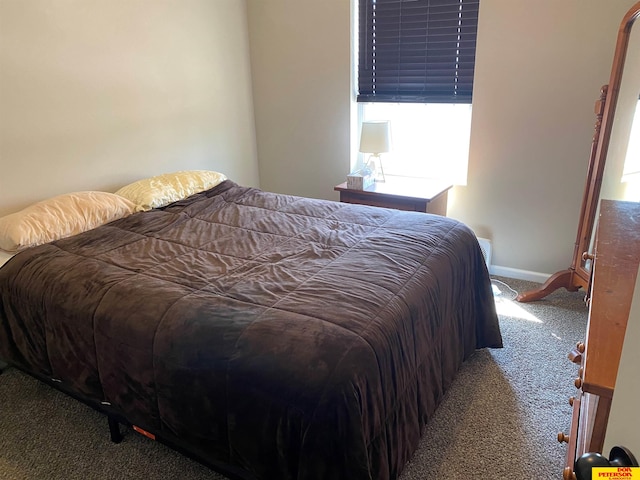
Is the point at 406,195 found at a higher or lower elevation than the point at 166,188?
lower

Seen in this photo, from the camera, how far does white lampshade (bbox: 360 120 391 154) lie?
3209 millimetres

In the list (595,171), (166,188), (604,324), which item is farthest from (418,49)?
(604,324)

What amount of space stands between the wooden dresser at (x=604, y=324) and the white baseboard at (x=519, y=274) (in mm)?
1544

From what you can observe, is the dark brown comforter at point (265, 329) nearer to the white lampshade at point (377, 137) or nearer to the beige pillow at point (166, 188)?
the beige pillow at point (166, 188)

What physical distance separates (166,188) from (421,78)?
1.90 m

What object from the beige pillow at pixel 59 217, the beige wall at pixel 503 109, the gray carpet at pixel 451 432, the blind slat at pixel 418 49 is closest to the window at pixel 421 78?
the blind slat at pixel 418 49

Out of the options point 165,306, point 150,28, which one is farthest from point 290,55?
point 165,306

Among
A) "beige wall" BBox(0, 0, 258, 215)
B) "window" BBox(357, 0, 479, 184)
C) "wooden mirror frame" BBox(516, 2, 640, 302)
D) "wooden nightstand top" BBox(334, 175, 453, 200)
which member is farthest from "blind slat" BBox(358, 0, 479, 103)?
"beige wall" BBox(0, 0, 258, 215)

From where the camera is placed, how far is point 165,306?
1.64 metres

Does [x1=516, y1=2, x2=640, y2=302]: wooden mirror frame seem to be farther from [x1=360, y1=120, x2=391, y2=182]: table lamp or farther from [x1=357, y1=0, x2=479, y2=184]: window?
[x1=360, y1=120, x2=391, y2=182]: table lamp

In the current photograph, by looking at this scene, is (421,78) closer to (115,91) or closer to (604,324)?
(115,91)

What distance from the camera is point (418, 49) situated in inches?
127

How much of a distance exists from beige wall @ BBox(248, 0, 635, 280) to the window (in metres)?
0.14

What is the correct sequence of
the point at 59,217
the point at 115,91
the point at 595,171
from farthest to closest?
1. the point at 115,91
2. the point at 595,171
3. the point at 59,217
